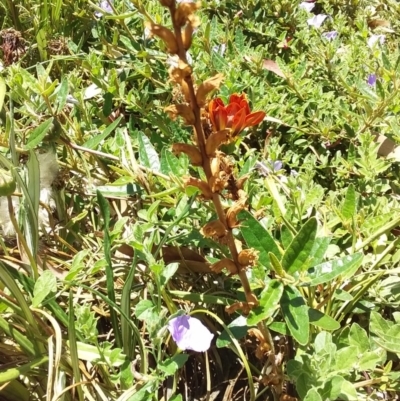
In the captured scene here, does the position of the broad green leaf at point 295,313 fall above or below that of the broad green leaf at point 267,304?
below

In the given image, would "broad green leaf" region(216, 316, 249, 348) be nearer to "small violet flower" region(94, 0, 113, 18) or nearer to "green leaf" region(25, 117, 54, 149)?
"green leaf" region(25, 117, 54, 149)

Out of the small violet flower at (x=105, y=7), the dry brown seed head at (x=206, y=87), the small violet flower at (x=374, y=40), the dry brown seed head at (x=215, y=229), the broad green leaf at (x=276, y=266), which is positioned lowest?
the broad green leaf at (x=276, y=266)

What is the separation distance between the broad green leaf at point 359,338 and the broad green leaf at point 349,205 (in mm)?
269

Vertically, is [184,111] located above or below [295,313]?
above

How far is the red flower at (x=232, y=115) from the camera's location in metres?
0.84

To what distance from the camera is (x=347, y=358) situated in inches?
37.4

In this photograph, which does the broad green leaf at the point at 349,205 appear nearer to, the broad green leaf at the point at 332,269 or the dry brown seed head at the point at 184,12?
the broad green leaf at the point at 332,269

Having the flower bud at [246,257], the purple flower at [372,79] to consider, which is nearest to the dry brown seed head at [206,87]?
the flower bud at [246,257]

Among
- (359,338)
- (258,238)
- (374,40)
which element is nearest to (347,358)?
(359,338)

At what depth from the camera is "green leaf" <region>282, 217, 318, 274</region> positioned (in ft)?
3.03

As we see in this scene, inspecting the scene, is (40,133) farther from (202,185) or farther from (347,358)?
(347,358)

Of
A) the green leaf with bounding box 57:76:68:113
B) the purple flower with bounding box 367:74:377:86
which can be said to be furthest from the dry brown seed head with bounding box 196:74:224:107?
the purple flower with bounding box 367:74:377:86

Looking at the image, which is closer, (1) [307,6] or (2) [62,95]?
(2) [62,95]

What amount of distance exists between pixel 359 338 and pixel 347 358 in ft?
0.19
